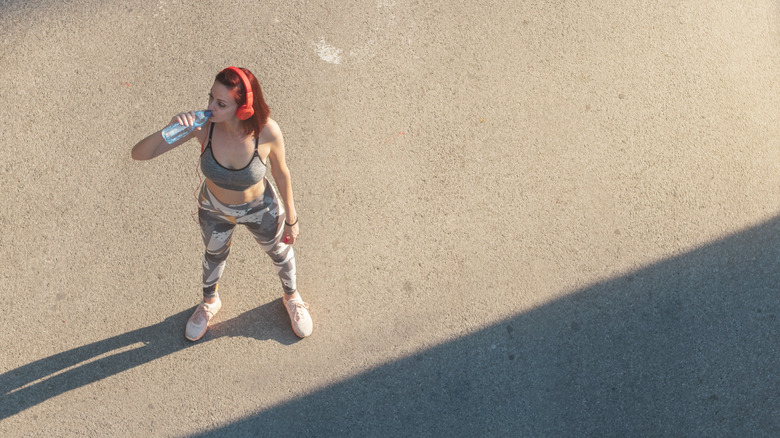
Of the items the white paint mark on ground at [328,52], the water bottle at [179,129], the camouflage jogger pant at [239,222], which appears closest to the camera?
the water bottle at [179,129]

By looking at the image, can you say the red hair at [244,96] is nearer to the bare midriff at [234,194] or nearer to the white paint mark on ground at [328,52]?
the bare midriff at [234,194]

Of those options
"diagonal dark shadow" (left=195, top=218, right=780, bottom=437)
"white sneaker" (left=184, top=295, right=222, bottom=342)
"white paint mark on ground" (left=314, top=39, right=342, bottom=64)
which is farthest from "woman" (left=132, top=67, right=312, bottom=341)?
"white paint mark on ground" (left=314, top=39, right=342, bottom=64)

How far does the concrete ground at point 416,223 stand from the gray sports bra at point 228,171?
4.70 ft

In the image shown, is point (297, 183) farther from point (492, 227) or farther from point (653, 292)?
point (653, 292)

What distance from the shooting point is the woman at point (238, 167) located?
3109 mm

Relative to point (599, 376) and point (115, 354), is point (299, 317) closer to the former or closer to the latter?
point (115, 354)

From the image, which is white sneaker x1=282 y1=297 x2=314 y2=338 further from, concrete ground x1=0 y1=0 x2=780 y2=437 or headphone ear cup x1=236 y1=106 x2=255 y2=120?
headphone ear cup x1=236 y1=106 x2=255 y2=120

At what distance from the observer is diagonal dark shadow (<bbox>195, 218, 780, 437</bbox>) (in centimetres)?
430

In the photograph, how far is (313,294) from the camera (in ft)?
→ 15.2

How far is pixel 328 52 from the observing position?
5.40 meters

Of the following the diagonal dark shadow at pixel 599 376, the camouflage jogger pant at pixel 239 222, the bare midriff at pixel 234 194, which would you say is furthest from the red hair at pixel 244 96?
the diagonal dark shadow at pixel 599 376

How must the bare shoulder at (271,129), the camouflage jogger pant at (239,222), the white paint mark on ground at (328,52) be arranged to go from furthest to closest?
the white paint mark on ground at (328,52)
the camouflage jogger pant at (239,222)
the bare shoulder at (271,129)

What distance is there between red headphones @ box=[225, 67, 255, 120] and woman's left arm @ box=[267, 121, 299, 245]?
177 millimetres

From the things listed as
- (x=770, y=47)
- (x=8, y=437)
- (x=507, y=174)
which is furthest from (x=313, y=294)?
(x=770, y=47)
